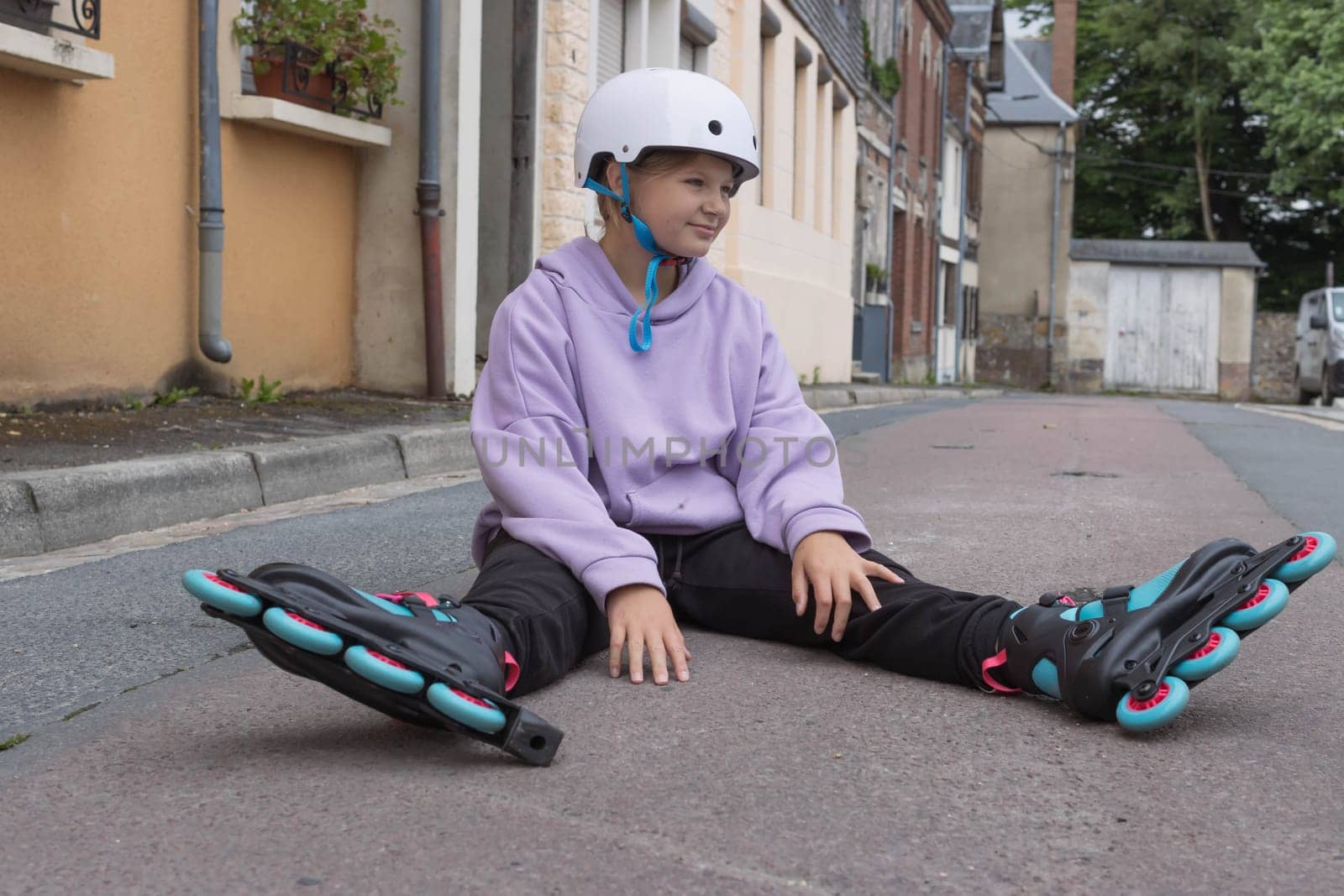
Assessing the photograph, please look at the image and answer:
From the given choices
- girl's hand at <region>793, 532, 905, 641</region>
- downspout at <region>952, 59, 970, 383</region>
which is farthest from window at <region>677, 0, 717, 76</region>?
downspout at <region>952, 59, 970, 383</region>

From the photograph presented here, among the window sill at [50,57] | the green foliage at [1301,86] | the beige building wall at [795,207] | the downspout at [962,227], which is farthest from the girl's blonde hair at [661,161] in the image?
the green foliage at [1301,86]

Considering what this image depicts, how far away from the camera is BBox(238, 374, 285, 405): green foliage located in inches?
301

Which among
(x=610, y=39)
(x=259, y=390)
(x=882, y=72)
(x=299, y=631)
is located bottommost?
(x=299, y=631)

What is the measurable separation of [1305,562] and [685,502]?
1.17 m

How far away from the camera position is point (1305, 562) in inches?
90.1

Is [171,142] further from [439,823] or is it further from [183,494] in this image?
[439,823]

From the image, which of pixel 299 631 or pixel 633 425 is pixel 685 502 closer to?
pixel 633 425

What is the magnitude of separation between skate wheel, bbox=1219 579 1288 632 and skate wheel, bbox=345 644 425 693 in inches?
49.6

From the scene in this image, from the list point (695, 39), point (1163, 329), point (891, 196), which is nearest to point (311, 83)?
point (695, 39)

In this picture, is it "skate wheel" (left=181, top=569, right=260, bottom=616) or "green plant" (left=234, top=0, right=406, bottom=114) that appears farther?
"green plant" (left=234, top=0, right=406, bottom=114)

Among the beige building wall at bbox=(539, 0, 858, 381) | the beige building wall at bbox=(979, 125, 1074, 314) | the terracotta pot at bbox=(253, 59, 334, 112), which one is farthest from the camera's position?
the beige building wall at bbox=(979, 125, 1074, 314)

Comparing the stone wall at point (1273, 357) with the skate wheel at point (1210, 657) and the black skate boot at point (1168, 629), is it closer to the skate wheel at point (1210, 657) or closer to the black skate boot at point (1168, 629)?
the black skate boot at point (1168, 629)

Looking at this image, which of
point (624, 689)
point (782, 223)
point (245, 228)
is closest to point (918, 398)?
point (782, 223)

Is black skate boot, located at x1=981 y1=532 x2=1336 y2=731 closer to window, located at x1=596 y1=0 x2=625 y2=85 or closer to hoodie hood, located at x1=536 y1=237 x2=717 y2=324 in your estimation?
hoodie hood, located at x1=536 y1=237 x2=717 y2=324
